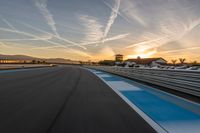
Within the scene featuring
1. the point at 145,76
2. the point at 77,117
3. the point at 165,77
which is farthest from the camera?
the point at 145,76

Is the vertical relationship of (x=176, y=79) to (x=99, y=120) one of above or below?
above

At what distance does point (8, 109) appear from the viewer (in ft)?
22.8

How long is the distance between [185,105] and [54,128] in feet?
16.4

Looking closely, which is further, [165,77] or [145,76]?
[145,76]

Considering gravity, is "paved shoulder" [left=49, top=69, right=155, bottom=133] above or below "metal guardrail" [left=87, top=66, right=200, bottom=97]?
below

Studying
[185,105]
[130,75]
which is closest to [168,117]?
[185,105]

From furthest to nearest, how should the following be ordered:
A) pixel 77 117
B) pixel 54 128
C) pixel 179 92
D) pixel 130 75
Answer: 1. pixel 130 75
2. pixel 179 92
3. pixel 77 117
4. pixel 54 128

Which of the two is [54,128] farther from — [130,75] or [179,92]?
[130,75]

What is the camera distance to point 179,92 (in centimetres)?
1090

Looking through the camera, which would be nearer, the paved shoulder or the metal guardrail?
the paved shoulder

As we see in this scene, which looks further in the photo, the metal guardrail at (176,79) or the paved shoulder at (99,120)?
the metal guardrail at (176,79)

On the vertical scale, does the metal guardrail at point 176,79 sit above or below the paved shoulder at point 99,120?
above

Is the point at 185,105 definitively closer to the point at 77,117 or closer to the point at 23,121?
the point at 77,117

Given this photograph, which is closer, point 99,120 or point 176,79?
point 99,120
